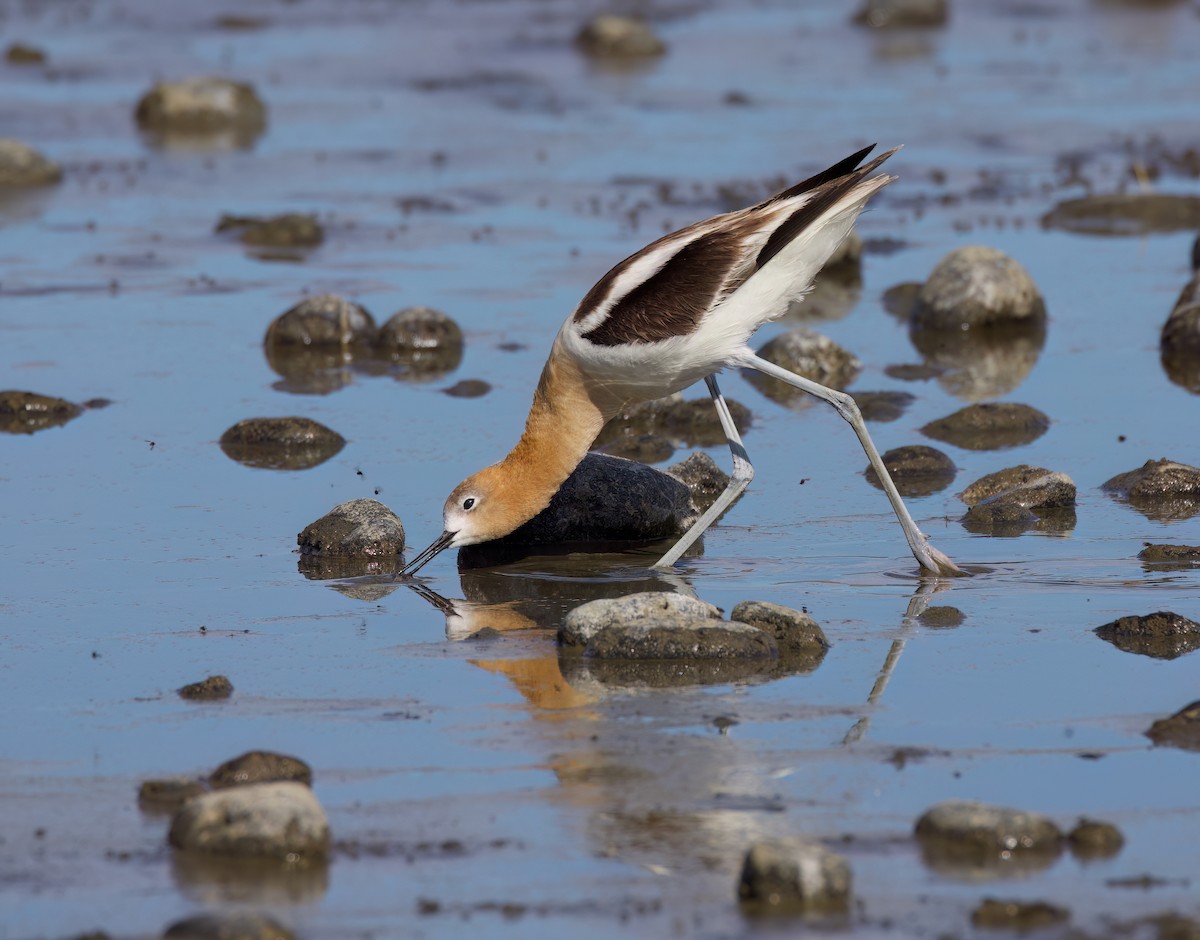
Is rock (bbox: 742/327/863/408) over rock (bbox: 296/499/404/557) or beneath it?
over

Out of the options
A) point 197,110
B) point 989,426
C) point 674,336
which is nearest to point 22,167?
point 197,110

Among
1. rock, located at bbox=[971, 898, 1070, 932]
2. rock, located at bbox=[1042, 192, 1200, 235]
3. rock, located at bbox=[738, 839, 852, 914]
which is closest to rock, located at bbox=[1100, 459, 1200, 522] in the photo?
rock, located at bbox=[971, 898, 1070, 932]

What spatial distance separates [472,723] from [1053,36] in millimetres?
22751

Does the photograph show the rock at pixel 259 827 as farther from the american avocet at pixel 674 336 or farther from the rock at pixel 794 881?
the american avocet at pixel 674 336

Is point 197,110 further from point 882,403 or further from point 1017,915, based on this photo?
point 1017,915

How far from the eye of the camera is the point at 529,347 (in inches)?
515

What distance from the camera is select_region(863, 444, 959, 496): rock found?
1019 centimetres

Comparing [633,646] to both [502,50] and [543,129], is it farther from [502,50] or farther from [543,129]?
[502,50]

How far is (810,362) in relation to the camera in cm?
1228

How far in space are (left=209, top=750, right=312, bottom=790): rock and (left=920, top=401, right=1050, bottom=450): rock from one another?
5678 mm

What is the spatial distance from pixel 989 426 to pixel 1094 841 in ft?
18.6

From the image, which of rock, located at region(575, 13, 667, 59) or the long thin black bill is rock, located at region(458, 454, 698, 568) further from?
rock, located at region(575, 13, 667, 59)

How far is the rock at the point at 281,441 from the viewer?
10930mm

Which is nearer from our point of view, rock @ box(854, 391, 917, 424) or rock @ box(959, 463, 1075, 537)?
rock @ box(959, 463, 1075, 537)
